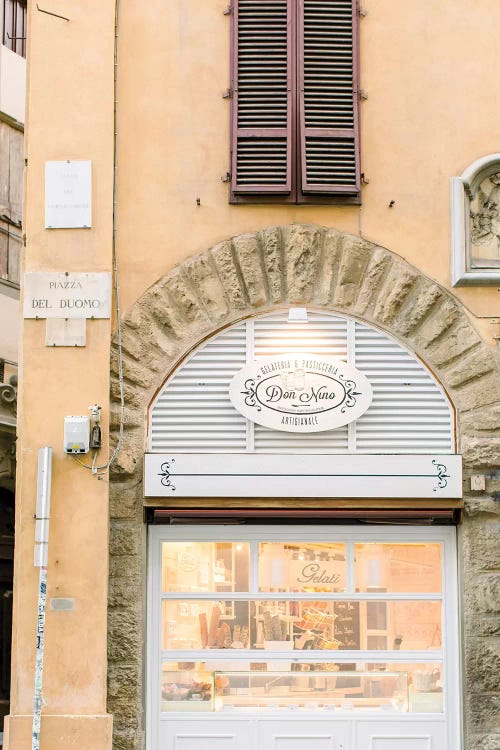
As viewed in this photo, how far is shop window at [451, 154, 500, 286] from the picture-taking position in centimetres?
934

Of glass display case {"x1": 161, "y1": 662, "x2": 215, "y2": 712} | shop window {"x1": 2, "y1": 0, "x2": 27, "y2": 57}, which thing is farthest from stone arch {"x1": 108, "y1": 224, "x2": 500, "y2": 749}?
shop window {"x1": 2, "y1": 0, "x2": 27, "y2": 57}

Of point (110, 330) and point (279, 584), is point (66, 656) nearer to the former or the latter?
point (279, 584)

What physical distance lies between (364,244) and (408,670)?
3594 millimetres

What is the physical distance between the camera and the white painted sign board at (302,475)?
908 cm

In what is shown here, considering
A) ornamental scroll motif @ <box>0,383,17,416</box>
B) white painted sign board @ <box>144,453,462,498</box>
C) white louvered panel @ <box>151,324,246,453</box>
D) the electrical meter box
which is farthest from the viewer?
ornamental scroll motif @ <box>0,383,17,416</box>

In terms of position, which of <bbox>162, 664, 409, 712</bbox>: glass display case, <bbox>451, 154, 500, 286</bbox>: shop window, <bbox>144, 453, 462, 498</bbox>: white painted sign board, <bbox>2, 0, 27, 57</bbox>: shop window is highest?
<bbox>2, 0, 27, 57</bbox>: shop window

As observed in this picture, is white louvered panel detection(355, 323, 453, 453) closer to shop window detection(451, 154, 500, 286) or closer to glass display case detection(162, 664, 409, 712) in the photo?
shop window detection(451, 154, 500, 286)

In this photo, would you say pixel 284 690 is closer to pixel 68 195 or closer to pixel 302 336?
pixel 302 336

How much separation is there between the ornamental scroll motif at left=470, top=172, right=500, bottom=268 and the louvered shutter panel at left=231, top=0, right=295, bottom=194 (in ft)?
5.38

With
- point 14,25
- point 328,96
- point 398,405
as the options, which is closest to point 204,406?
point 398,405

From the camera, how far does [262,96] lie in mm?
9562

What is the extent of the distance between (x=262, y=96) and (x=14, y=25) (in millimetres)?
8522

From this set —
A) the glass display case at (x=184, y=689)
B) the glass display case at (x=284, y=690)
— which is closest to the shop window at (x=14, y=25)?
the glass display case at (x=184, y=689)

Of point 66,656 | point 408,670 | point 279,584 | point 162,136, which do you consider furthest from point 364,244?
point 66,656
